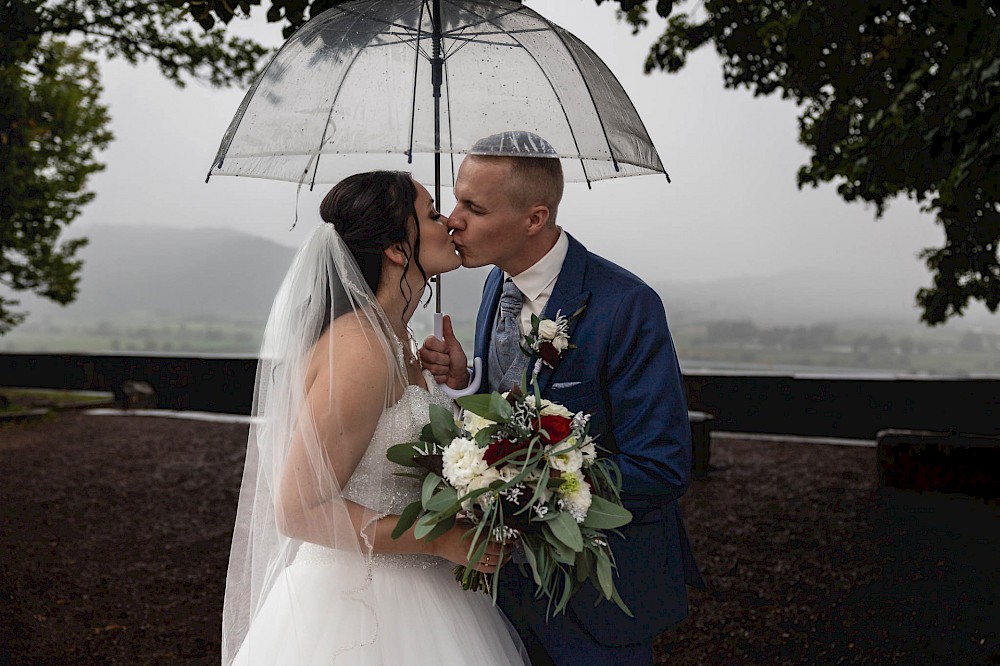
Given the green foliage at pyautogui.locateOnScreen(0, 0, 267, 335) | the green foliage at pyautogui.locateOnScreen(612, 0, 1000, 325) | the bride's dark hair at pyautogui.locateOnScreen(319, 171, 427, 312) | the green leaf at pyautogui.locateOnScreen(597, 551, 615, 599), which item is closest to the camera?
the green leaf at pyautogui.locateOnScreen(597, 551, 615, 599)

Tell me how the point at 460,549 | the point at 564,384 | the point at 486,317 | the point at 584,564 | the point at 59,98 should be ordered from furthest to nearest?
1. the point at 59,98
2. the point at 486,317
3. the point at 564,384
4. the point at 460,549
5. the point at 584,564

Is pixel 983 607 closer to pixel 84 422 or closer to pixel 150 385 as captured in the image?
pixel 84 422

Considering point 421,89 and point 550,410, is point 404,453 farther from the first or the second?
point 421,89

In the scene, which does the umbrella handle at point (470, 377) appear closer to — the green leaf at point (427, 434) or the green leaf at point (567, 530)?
the green leaf at point (427, 434)

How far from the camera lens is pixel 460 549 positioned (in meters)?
2.08

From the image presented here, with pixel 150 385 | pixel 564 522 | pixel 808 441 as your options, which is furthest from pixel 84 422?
pixel 564 522

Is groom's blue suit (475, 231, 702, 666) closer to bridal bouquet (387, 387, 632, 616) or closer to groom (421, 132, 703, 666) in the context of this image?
groom (421, 132, 703, 666)

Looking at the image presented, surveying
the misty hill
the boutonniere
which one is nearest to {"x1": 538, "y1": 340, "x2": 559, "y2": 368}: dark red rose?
the boutonniere

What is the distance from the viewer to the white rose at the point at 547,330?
7.49 feet

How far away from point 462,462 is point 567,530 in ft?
0.87

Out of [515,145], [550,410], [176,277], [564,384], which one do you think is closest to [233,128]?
[515,145]

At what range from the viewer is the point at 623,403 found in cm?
225

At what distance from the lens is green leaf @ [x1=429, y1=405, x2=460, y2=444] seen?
2.05m

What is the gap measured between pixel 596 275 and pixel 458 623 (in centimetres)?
101
